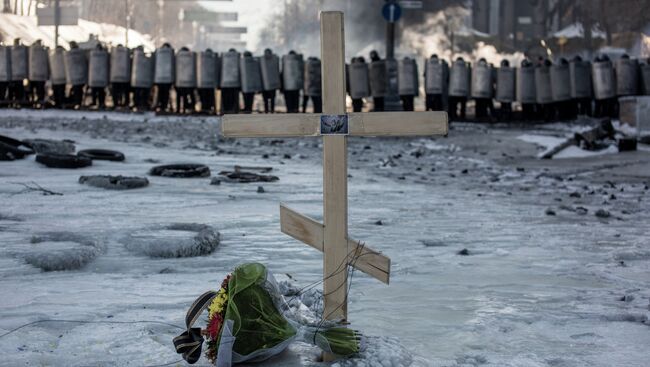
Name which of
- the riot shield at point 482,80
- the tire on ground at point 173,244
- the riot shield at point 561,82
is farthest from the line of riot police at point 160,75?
the tire on ground at point 173,244

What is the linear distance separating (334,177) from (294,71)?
701 inches

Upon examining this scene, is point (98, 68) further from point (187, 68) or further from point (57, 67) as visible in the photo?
point (187, 68)

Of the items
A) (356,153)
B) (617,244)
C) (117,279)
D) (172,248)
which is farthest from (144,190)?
(356,153)

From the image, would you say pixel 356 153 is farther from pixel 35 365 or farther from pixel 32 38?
pixel 32 38

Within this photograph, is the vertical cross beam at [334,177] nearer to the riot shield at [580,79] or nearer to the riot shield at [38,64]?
the riot shield at [580,79]

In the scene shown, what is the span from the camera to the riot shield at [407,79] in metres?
20.1

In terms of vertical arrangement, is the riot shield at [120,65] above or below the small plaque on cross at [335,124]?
above

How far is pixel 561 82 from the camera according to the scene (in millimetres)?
20125

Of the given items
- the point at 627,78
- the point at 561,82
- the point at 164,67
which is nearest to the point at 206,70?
the point at 164,67

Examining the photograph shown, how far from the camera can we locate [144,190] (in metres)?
7.96

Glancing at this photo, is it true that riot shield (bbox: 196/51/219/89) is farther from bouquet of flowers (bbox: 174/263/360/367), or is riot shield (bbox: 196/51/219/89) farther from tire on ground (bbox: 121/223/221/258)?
bouquet of flowers (bbox: 174/263/360/367)

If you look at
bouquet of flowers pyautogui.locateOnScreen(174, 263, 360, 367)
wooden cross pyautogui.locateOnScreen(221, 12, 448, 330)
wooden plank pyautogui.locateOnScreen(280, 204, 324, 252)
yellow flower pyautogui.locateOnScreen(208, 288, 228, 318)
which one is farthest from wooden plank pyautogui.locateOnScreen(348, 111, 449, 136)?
yellow flower pyautogui.locateOnScreen(208, 288, 228, 318)

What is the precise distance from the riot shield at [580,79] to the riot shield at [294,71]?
6471 millimetres

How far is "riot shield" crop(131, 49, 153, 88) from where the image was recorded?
69.1 feet
